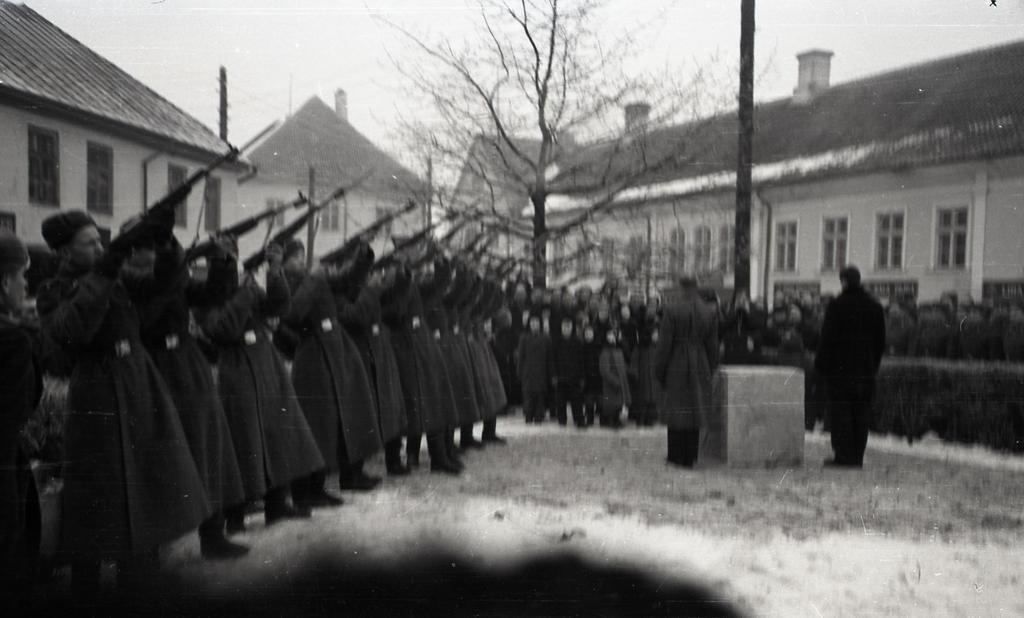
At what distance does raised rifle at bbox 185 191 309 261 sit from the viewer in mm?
3756

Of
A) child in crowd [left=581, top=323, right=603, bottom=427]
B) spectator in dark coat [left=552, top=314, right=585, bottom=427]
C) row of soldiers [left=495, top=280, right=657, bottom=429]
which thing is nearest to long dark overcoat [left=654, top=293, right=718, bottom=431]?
row of soldiers [left=495, top=280, right=657, bottom=429]

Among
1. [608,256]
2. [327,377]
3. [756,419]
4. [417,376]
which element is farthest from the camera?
[417,376]

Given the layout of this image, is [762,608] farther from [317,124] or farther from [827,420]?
[317,124]

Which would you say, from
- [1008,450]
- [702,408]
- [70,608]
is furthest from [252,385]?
[1008,450]

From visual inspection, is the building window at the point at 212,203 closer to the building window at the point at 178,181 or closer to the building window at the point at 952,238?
the building window at the point at 178,181

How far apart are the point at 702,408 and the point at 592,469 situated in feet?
4.90

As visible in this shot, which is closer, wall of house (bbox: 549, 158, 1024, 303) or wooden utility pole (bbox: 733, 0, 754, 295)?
wall of house (bbox: 549, 158, 1024, 303)

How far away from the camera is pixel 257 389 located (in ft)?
13.6

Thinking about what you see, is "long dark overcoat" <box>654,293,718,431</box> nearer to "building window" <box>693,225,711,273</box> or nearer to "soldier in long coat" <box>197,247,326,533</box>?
"building window" <box>693,225,711,273</box>

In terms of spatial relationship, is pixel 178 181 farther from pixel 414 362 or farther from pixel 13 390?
pixel 414 362

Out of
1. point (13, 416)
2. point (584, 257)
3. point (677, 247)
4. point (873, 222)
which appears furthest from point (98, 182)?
point (873, 222)

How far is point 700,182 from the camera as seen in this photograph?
13.5 ft

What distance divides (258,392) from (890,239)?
297 centimetres

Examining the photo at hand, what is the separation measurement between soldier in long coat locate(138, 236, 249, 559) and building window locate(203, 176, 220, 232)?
268 millimetres
